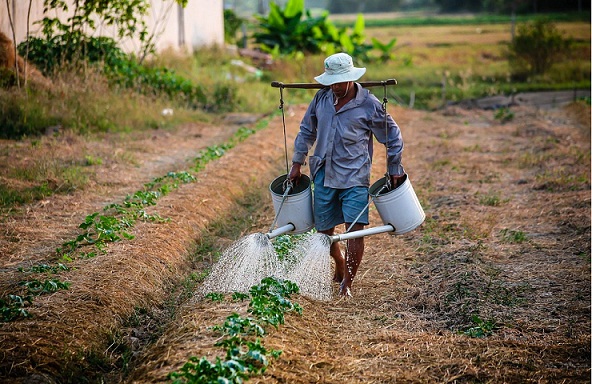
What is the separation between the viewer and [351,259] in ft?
18.7

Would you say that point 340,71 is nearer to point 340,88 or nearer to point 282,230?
point 340,88

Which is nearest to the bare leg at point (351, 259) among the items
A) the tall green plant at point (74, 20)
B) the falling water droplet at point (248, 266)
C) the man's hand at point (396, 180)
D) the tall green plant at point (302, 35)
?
the man's hand at point (396, 180)

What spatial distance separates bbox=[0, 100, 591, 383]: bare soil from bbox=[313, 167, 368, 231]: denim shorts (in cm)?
60

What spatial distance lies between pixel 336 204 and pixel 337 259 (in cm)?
41

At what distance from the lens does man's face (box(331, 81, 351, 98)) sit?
17.9 ft

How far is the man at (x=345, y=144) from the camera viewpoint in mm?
5512

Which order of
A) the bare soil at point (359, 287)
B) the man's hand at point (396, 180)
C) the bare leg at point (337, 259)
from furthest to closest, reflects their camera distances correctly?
1. the bare leg at point (337, 259)
2. the man's hand at point (396, 180)
3. the bare soil at point (359, 287)

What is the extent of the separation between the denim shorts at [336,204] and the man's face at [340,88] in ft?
1.85

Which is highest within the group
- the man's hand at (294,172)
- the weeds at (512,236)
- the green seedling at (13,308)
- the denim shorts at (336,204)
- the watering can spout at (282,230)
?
the man's hand at (294,172)

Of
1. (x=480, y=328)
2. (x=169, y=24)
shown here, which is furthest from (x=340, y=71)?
(x=169, y=24)

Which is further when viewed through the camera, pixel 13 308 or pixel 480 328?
pixel 480 328

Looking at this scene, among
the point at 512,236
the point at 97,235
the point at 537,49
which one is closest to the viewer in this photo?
the point at 97,235

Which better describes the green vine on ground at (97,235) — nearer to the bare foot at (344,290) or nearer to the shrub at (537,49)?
the bare foot at (344,290)

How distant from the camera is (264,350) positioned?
418 cm
